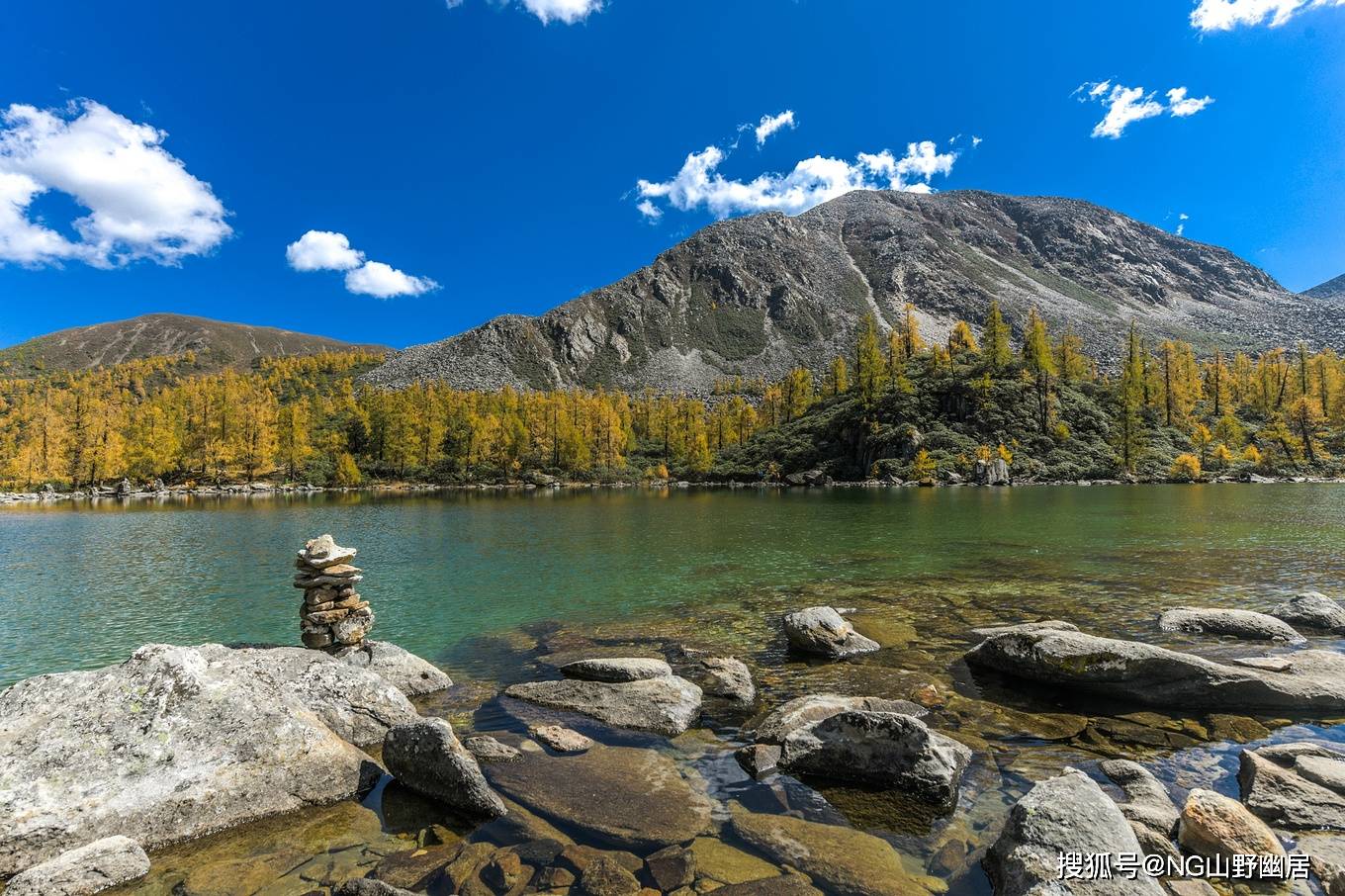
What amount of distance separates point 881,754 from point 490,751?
269 inches

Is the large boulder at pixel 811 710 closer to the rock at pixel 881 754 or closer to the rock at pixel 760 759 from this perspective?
the rock at pixel 760 759

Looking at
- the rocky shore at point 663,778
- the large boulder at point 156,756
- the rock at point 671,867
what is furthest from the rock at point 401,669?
the rock at point 671,867

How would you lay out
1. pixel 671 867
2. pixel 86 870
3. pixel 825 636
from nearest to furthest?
pixel 86 870, pixel 671 867, pixel 825 636

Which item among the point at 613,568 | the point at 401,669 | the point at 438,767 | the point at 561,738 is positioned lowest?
the point at 613,568

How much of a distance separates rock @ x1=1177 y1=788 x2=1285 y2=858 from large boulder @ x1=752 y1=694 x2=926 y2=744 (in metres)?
4.26

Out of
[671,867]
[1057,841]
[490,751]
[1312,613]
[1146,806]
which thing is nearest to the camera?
[1057,841]

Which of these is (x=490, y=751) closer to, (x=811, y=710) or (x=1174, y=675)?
(x=811, y=710)

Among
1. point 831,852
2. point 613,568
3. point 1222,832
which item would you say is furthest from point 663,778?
point 613,568

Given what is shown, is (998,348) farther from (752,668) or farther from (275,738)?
(275,738)

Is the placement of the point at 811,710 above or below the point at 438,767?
below

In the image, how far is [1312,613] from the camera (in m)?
17.1

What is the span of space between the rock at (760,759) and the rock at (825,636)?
20.4ft

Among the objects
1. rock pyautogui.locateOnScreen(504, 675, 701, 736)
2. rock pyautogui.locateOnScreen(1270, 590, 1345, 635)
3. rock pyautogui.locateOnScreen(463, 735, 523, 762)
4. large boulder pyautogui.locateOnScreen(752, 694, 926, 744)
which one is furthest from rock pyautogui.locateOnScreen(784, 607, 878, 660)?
rock pyautogui.locateOnScreen(1270, 590, 1345, 635)

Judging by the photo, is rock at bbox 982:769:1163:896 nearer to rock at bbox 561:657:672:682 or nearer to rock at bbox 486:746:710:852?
rock at bbox 486:746:710:852
